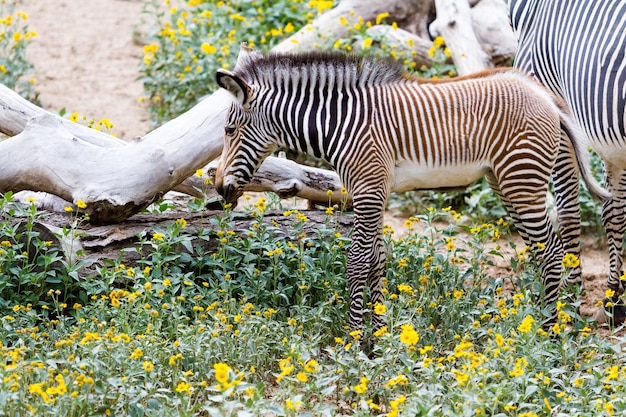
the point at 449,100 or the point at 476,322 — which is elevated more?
the point at 449,100

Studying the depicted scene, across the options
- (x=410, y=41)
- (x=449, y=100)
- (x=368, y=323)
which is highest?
(x=449, y=100)

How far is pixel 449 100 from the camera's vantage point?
620cm

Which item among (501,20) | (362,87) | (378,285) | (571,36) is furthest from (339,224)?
(501,20)

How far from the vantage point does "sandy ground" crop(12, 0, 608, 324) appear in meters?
10.3

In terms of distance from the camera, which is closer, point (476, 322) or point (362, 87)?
point (476, 322)

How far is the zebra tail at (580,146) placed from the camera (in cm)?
620

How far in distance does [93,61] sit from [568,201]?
7050 mm

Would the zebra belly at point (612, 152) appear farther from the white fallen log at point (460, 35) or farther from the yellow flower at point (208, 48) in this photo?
the yellow flower at point (208, 48)

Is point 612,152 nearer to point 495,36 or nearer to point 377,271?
point 377,271

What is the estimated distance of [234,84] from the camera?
597cm

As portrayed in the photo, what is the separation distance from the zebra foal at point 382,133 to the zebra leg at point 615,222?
0.85 m

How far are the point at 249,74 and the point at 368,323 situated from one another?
1916mm

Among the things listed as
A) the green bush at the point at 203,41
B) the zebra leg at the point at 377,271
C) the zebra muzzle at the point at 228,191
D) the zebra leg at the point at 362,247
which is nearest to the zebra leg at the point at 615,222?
the zebra leg at the point at 377,271

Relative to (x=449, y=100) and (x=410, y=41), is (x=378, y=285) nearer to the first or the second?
(x=449, y=100)
